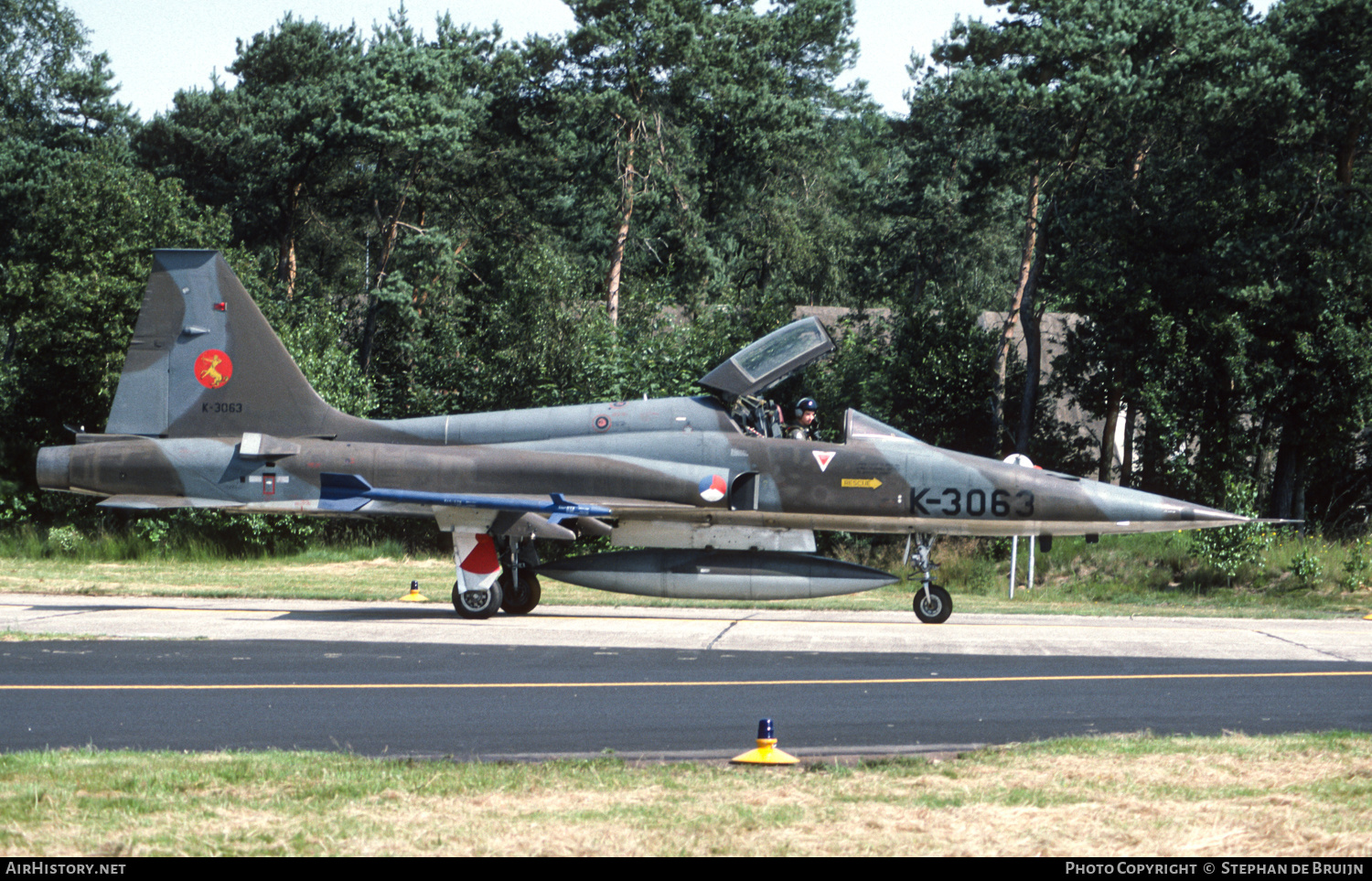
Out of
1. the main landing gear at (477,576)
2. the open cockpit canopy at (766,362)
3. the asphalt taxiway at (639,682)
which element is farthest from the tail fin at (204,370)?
the open cockpit canopy at (766,362)

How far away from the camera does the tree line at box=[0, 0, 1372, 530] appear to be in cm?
2731

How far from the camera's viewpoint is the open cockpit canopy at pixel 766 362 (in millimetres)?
15531

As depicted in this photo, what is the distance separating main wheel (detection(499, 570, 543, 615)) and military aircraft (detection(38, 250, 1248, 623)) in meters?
0.03

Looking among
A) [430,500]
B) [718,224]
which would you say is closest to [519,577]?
[430,500]

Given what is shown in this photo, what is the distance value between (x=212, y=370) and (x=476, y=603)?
4747 millimetres

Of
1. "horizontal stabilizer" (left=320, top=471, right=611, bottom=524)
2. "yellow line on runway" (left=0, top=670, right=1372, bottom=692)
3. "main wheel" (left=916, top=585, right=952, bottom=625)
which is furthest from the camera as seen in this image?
"main wheel" (left=916, top=585, right=952, bottom=625)

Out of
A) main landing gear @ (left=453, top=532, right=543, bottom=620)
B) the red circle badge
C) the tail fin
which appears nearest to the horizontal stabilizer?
main landing gear @ (left=453, top=532, right=543, bottom=620)

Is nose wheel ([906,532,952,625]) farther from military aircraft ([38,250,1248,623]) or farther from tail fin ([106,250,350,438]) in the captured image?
tail fin ([106,250,350,438])

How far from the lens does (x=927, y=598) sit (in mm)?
15375

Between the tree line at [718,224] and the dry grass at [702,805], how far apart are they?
73.1ft

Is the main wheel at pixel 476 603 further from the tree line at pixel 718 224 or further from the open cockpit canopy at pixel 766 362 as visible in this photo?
the tree line at pixel 718 224

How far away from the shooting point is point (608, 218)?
39.5 meters

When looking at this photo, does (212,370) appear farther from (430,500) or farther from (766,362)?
(766,362)
